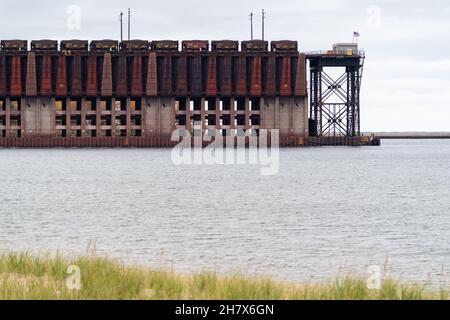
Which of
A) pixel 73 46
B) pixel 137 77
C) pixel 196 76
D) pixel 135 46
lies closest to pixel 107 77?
pixel 137 77

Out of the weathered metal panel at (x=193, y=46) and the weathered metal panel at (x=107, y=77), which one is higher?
the weathered metal panel at (x=193, y=46)

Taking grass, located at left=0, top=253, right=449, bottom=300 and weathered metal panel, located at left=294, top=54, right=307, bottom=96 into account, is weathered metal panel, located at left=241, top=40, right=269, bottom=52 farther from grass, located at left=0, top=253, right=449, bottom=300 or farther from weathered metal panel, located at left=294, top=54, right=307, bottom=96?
grass, located at left=0, top=253, right=449, bottom=300

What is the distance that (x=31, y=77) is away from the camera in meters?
151

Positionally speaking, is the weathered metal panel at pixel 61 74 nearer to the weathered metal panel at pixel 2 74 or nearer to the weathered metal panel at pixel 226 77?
the weathered metal panel at pixel 2 74

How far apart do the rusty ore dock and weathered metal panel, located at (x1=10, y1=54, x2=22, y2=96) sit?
17 cm

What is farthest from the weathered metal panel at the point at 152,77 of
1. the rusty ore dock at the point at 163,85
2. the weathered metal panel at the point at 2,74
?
the weathered metal panel at the point at 2,74

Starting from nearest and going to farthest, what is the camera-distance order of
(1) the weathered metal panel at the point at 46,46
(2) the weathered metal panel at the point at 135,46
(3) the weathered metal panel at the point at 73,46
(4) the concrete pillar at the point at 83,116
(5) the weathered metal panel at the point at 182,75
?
(5) the weathered metal panel at the point at 182,75
(2) the weathered metal panel at the point at 135,46
(3) the weathered metal panel at the point at 73,46
(1) the weathered metal panel at the point at 46,46
(4) the concrete pillar at the point at 83,116

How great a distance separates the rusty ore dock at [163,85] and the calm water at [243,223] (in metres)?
75.1

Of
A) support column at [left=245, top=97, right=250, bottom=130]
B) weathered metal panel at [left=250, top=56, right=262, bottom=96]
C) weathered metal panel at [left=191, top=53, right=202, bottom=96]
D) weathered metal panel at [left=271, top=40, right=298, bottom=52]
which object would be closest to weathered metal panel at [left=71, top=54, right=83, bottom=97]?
weathered metal panel at [left=191, top=53, right=202, bottom=96]

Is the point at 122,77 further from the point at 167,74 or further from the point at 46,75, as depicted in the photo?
the point at 46,75

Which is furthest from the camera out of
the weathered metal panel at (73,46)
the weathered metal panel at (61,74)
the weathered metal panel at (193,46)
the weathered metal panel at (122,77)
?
the weathered metal panel at (193,46)

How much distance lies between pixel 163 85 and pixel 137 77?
15.8 feet

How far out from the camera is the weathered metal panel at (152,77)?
150 metres
